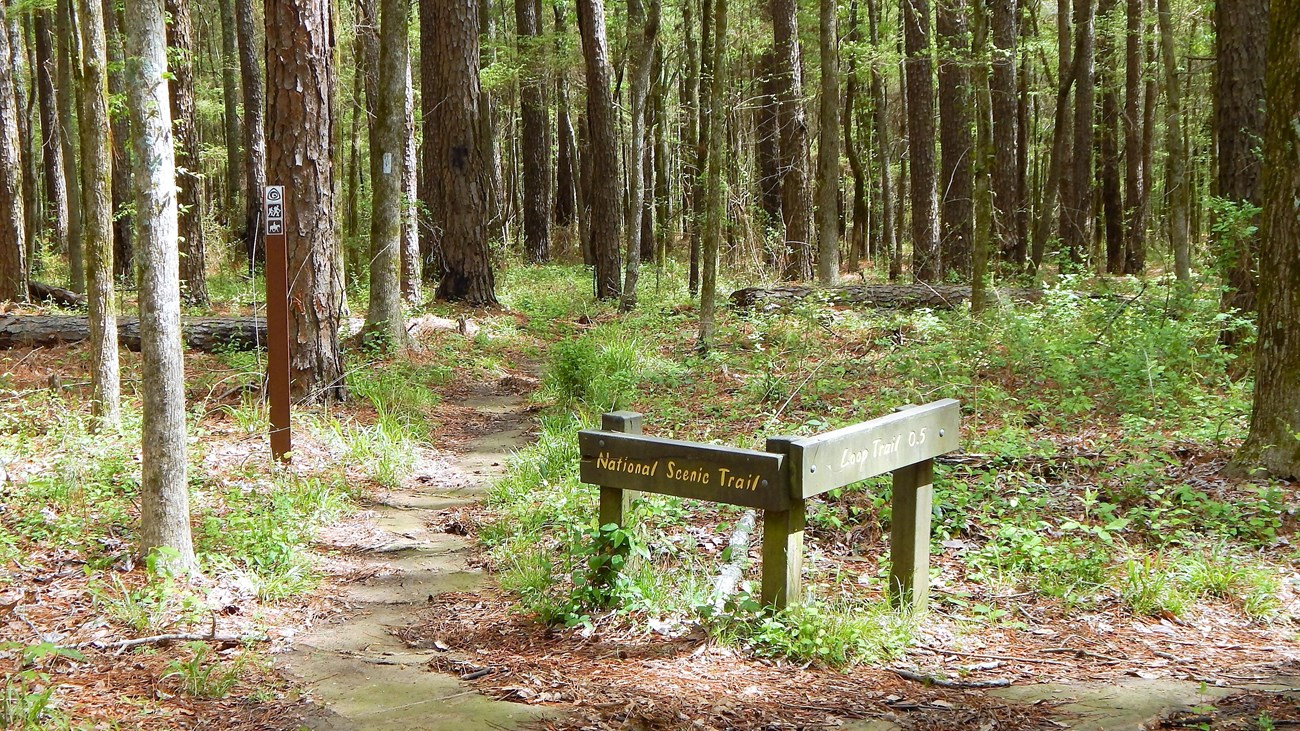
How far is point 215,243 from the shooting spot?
22516 mm

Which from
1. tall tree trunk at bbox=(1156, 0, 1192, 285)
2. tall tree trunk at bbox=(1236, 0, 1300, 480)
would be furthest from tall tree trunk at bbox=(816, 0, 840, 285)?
tall tree trunk at bbox=(1236, 0, 1300, 480)

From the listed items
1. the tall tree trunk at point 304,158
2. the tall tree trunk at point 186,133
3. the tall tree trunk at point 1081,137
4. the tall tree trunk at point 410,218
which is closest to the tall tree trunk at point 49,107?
the tall tree trunk at point 186,133

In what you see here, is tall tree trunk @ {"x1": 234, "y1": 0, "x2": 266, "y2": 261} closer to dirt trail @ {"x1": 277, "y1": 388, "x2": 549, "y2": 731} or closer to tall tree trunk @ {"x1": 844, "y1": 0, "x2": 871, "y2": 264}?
tall tree trunk @ {"x1": 844, "y1": 0, "x2": 871, "y2": 264}

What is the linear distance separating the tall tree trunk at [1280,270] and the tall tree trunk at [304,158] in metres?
7.47

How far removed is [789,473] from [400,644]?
2176 millimetres

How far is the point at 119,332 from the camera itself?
11680mm

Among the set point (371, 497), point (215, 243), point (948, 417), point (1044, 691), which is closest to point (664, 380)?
point (371, 497)

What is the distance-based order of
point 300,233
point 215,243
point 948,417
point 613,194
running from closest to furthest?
point 948,417, point 300,233, point 613,194, point 215,243

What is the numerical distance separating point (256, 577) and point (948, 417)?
153 inches

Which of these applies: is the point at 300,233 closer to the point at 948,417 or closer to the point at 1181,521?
the point at 948,417

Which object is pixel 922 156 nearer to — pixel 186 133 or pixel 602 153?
pixel 602 153

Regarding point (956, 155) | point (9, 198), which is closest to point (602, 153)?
point (956, 155)

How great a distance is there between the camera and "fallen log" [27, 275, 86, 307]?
14.7 meters

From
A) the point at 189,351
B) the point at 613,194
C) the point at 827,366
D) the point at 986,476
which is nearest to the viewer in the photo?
the point at 986,476
